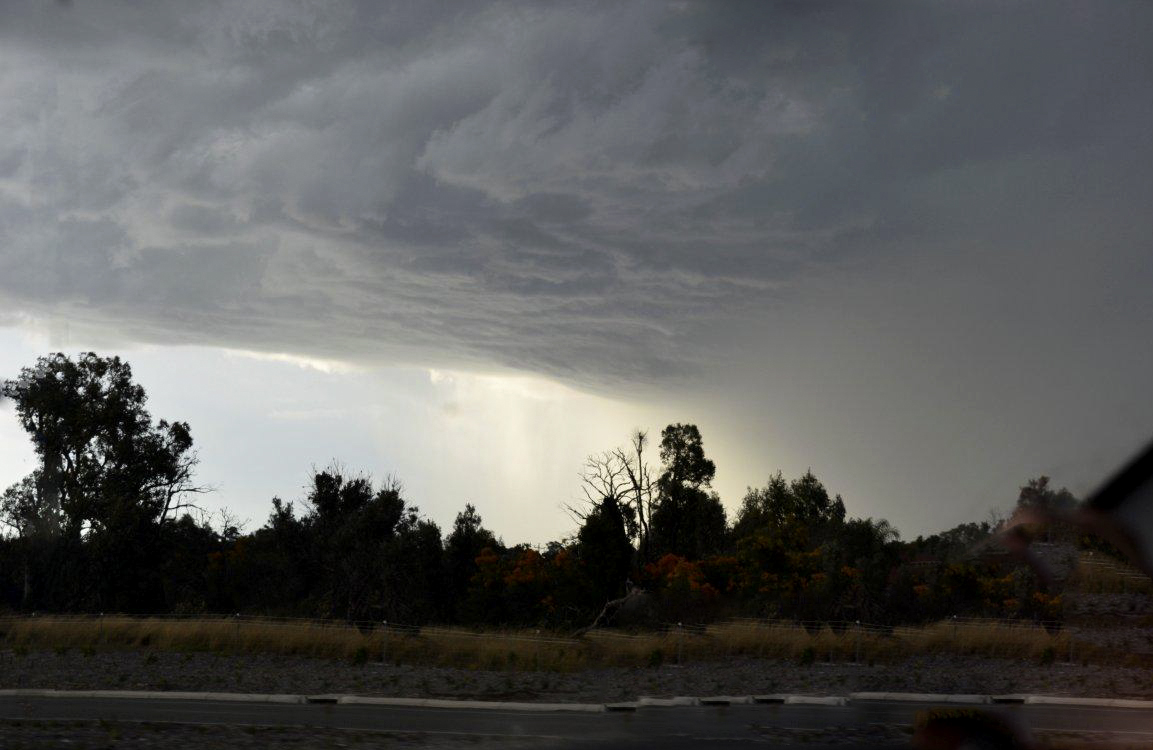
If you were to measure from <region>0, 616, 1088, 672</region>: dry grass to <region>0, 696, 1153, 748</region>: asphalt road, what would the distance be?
8516 millimetres

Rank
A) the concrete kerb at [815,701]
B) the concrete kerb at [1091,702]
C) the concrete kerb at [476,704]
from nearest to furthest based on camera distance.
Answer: the concrete kerb at [1091,702]
the concrete kerb at [476,704]
the concrete kerb at [815,701]

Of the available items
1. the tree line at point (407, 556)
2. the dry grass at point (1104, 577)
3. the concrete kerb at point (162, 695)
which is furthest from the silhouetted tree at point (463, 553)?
the dry grass at point (1104, 577)

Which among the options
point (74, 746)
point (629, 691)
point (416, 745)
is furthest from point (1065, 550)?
point (629, 691)

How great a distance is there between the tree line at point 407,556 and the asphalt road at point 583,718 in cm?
1266

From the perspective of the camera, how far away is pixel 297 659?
2795cm

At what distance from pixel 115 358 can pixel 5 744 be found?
47719mm

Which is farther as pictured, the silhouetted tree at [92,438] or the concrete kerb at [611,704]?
the silhouetted tree at [92,438]

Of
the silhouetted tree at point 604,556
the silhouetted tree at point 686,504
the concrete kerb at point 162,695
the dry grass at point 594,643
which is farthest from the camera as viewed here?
the silhouetted tree at point 686,504

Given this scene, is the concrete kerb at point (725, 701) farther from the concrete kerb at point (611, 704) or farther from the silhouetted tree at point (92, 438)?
the silhouetted tree at point (92, 438)

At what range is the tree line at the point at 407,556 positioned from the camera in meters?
35.0

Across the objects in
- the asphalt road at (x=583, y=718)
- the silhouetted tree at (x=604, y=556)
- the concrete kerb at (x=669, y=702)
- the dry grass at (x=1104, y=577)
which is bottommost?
the asphalt road at (x=583, y=718)

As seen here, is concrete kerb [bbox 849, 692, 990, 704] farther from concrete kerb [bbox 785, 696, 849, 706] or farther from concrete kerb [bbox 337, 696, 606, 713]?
concrete kerb [bbox 337, 696, 606, 713]

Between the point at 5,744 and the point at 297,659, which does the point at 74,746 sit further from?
the point at 297,659

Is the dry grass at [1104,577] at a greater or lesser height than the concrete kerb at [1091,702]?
greater
